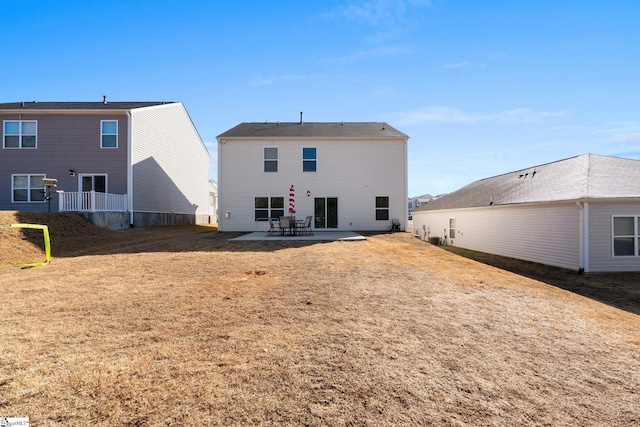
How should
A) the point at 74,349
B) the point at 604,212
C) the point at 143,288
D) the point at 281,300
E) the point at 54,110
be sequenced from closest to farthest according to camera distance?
the point at 74,349 < the point at 281,300 < the point at 143,288 < the point at 604,212 < the point at 54,110

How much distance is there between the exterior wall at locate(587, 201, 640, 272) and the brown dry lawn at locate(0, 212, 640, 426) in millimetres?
3291

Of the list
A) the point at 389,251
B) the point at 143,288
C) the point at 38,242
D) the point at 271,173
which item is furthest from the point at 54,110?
the point at 389,251

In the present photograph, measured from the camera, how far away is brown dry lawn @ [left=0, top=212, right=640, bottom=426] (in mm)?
2596

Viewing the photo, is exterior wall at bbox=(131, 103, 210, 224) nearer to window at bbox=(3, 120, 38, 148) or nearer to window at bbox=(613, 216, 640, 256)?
window at bbox=(3, 120, 38, 148)

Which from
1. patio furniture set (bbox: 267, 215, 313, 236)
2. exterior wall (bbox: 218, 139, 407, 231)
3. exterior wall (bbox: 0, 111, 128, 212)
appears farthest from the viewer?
exterior wall (bbox: 218, 139, 407, 231)

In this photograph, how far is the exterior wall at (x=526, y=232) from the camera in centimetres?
1048

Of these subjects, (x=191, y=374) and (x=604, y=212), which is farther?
(x=604, y=212)

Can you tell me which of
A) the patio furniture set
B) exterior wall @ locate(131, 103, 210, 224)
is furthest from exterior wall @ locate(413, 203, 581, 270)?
exterior wall @ locate(131, 103, 210, 224)

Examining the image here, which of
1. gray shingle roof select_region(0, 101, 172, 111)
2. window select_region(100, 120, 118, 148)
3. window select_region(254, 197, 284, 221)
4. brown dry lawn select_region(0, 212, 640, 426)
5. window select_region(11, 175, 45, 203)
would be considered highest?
gray shingle roof select_region(0, 101, 172, 111)

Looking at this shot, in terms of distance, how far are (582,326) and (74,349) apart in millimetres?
6802

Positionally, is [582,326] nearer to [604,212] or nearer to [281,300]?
[281,300]

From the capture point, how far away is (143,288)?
602cm

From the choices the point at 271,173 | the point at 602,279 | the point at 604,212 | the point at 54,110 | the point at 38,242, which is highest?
the point at 54,110

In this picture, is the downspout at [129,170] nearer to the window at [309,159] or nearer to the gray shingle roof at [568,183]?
the window at [309,159]
